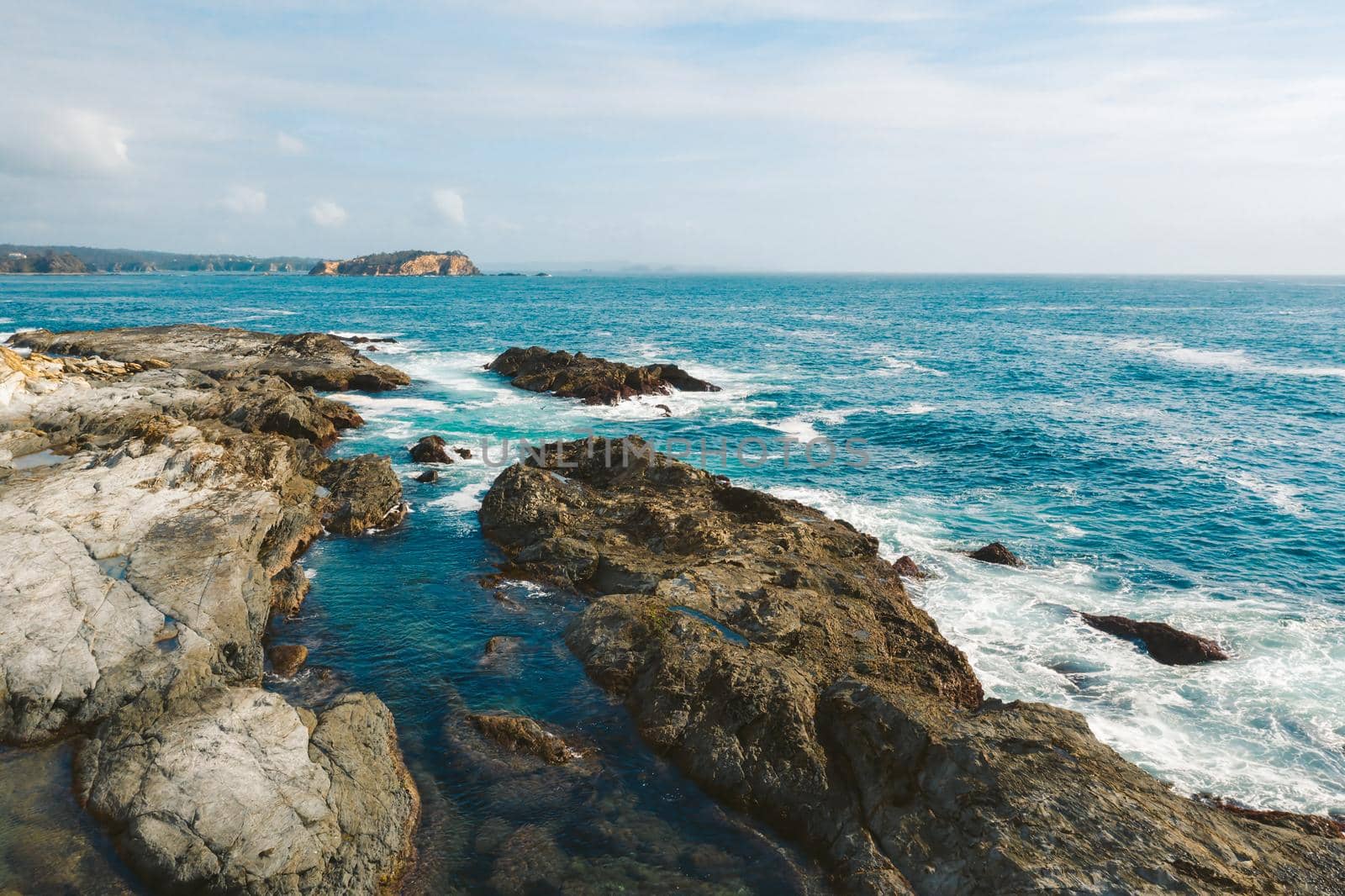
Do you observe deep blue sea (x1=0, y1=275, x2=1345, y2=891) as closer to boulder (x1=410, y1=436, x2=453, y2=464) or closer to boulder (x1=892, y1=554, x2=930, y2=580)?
boulder (x1=892, y1=554, x2=930, y2=580)

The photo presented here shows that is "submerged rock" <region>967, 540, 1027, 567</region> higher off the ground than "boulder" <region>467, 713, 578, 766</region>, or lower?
higher

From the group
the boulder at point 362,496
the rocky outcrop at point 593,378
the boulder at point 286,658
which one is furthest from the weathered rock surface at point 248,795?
the rocky outcrop at point 593,378

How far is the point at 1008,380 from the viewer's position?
6412cm

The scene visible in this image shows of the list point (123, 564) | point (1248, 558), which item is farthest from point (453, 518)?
point (1248, 558)

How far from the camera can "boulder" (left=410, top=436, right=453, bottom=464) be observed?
36656mm

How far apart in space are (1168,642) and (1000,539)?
8.42 meters

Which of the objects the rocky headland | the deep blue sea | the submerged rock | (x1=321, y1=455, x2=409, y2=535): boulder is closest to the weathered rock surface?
the rocky headland

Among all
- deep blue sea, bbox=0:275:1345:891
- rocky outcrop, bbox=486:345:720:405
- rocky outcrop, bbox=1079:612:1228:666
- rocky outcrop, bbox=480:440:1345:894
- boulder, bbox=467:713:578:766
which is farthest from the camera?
rocky outcrop, bbox=486:345:720:405

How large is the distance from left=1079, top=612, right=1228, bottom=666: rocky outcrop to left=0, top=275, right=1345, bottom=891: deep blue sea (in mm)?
489

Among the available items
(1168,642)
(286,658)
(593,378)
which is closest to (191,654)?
(286,658)

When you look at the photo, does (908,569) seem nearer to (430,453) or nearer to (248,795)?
(248,795)

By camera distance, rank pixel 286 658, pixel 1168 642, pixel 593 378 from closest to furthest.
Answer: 1. pixel 286 658
2. pixel 1168 642
3. pixel 593 378

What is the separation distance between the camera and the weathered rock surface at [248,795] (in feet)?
38.7

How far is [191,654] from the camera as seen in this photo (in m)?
16.5
